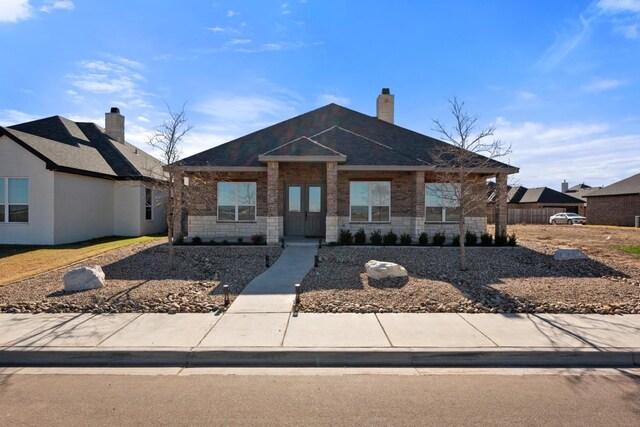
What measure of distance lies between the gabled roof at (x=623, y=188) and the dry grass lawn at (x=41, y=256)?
140 ft

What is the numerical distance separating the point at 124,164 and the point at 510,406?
21.6 metres

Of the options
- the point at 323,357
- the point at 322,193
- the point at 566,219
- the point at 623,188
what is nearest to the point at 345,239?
the point at 322,193

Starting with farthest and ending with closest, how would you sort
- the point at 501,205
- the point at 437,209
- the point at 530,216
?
the point at 530,216 < the point at 437,209 < the point at 501,205

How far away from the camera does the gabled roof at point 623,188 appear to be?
115ft

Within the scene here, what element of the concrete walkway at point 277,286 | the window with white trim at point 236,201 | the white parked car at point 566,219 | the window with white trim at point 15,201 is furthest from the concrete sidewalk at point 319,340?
the white parked car at point 566,219

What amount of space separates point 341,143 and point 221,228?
6651 mm

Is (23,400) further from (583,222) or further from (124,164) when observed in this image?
(583,222)

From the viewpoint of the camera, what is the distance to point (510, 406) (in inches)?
154

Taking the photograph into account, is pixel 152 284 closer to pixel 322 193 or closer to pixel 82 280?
pixel 82 280

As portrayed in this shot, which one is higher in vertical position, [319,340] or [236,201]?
[236,201]

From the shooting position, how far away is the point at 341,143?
16.8m

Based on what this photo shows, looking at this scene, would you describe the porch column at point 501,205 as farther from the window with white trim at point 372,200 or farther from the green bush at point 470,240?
the window with white trim at point 372,200

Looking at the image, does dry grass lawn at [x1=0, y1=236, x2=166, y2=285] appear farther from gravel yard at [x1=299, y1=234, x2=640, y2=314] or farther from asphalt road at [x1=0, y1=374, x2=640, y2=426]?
gravel yard at [x1=299, y1=234, x2=640, y2=314]

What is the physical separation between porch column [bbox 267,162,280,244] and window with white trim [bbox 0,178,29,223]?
34.1 feet
